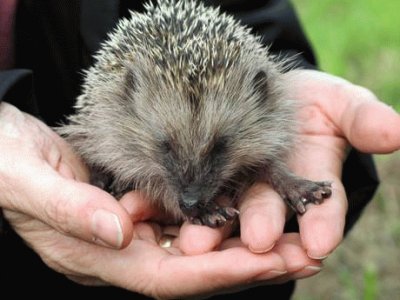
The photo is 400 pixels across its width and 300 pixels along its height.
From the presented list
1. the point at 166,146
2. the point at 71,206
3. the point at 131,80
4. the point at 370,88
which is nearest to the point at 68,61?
the point at 131,80

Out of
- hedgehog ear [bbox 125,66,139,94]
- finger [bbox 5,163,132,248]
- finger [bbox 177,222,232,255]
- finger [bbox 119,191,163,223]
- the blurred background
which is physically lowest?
the blurred background

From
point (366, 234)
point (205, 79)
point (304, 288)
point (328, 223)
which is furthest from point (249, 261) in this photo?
point (366, 234)

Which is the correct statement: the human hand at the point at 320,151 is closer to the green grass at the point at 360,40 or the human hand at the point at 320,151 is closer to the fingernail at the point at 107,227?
the fingernail at the point at 107,227

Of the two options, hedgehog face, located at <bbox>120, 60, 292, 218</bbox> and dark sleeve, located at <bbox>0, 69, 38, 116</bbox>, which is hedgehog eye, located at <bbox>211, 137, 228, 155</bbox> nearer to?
hedgehog face, located at <bbox>120, 60, 292, 218</bbox>

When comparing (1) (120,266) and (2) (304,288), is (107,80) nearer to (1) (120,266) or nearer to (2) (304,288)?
(1) (120,266)

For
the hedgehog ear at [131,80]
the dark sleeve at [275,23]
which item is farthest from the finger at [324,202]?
the hedgehog ear at [131,80]

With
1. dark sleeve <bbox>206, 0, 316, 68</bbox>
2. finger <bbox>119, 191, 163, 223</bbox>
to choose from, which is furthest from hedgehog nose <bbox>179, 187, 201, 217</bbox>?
dark sleeve <bbox>206, 0, 316, 68</bbox>

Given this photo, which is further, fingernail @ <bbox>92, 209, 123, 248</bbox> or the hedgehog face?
the hedgehog face
